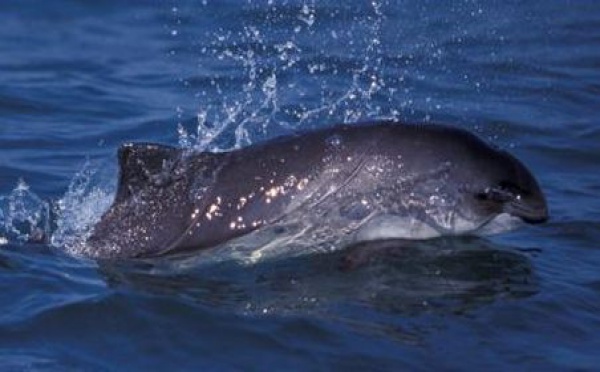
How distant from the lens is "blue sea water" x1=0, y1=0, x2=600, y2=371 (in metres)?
7.96

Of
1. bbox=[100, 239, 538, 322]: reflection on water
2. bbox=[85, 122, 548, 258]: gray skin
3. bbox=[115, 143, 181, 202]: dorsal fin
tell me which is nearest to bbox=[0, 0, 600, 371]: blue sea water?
bbox=[100, 239, 538, 322]: reflection on water

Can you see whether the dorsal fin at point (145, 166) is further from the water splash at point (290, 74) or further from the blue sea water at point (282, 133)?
the water splash at point (290, 74)

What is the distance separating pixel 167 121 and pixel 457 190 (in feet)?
13.8

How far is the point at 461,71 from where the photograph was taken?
1416 centimetres

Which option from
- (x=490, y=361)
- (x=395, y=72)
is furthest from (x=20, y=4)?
(x=490, y=361)

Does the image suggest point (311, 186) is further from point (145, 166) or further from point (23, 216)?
point (23, 216)

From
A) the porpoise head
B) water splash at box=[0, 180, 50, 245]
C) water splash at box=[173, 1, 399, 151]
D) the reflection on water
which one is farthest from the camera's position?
water splash at box=[173, 1, 399, 151]

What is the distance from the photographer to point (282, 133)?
38.1 ft

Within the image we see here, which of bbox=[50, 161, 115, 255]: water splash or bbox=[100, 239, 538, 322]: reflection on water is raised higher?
bbox=[50, 161, 115, 255]: water splash

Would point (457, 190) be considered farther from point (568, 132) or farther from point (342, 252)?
point (568, 132)

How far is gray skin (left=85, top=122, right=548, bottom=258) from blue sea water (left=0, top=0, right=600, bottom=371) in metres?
0.22

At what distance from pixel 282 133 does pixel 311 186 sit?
2714mm

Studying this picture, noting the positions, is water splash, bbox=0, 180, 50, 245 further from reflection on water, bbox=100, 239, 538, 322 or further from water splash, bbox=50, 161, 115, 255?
reflection on water, bbox=100, 239, 538, 322

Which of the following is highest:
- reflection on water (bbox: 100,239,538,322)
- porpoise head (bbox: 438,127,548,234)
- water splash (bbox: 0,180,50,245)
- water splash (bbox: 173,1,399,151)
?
water splash (bbox: 173,1,399,151)
